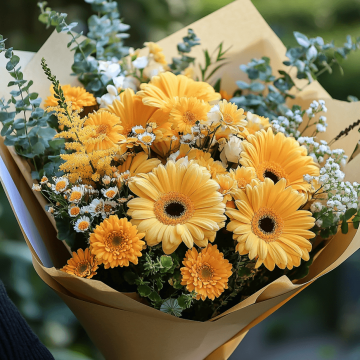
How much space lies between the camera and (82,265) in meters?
0.43

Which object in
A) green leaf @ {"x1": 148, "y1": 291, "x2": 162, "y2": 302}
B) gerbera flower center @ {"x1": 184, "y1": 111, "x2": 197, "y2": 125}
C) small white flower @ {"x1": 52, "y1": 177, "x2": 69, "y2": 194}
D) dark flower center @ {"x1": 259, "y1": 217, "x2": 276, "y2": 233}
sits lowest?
green leaf @ {"x1": 148, "y1": 291, "x2": 162, "y2": 302}

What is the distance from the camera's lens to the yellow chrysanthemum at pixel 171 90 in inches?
19.6

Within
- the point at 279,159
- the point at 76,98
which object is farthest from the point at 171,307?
the point at 76,98

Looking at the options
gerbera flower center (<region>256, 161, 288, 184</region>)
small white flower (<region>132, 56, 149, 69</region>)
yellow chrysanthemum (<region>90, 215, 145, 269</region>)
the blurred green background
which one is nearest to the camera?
yellow chrysanthemum (<region>90, 215, 145, 269</region>)

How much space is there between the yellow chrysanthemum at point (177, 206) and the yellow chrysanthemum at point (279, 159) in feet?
0.33

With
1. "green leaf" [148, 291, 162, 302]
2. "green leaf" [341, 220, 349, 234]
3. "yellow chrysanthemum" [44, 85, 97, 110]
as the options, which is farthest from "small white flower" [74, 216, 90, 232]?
"green leaf" [341, 220, 349, 234]

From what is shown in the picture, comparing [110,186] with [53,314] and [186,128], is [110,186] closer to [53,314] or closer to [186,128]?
[186,128]

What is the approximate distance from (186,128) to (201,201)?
104 millimetres

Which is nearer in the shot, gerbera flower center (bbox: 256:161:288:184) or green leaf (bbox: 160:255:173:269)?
green leaf (bbox: 160:255:173:269)

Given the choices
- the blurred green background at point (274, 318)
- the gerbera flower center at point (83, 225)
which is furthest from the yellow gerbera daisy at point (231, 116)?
the blurred green background at point (274, 318)

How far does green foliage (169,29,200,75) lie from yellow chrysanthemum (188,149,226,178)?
11.7 inches

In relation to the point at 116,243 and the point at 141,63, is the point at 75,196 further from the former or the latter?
the point at 141,63

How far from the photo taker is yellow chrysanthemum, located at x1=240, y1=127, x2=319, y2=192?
0.47 m

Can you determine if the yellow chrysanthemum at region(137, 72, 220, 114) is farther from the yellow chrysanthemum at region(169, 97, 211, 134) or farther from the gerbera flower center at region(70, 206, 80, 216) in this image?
the gerbera flower center at region(70, 206, 80, 216)
